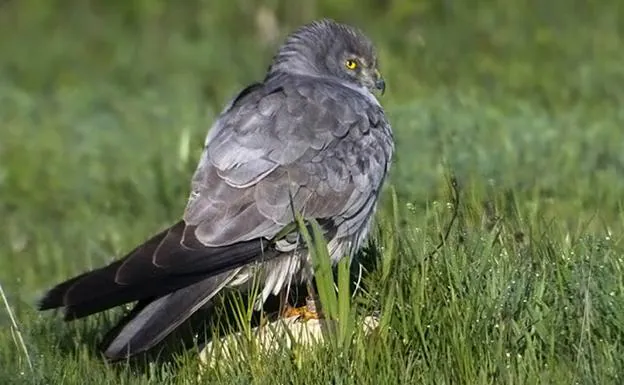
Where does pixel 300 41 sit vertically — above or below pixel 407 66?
below

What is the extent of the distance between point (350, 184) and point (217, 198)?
0.58m

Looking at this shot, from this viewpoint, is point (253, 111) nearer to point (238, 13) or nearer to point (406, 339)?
point (406, 339)

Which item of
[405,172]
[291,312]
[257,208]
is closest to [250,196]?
[257,208]

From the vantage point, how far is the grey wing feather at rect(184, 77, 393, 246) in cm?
545

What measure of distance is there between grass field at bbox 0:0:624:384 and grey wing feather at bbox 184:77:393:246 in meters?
0.28

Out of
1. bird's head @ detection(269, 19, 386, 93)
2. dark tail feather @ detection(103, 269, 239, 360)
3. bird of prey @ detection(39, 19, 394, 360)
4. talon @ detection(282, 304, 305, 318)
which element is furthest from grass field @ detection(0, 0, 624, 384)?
bird's head @ detection(269, 19, 386, 93)

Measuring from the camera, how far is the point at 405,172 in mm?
8516

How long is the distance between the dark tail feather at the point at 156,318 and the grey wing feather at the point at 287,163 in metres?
0.18

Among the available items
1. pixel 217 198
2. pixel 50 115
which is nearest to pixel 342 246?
pixel 217 198

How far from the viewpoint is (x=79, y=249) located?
807cm

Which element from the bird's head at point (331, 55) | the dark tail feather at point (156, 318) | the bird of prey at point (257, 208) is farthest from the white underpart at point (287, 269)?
the bird's head at point (331, 55)

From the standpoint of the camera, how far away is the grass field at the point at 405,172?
4.86 metres

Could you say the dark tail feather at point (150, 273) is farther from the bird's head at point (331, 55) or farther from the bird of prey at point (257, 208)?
the bird's head at point (331, 55)

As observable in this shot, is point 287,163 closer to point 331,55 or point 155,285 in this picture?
point 155,285
